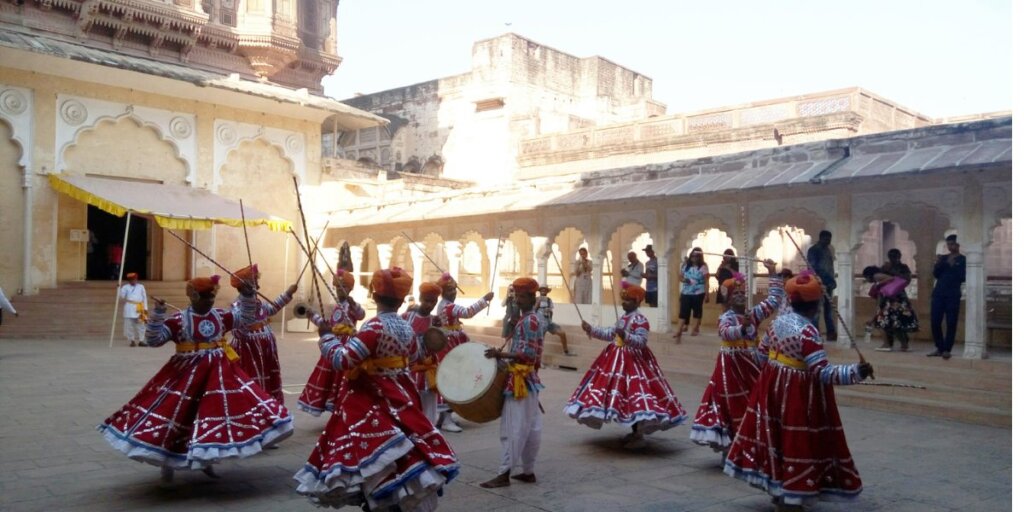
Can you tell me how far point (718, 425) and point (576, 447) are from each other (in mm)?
1465

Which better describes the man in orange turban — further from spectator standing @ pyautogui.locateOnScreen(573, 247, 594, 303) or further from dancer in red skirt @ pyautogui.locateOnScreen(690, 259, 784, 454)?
spectator standing @ pyautogui.locateOnScreen(573, 247, 594, 303)

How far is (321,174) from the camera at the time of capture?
75.8 ft

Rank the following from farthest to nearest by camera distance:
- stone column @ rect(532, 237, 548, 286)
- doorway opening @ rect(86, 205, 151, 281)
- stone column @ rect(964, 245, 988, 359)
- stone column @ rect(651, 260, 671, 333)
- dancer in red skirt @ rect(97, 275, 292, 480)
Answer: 1. doorway opening @ rect(86, 205, 151, 281)
2. stone column @ rect(532, 237, 548, 286)
3. stone column @ rect(651, 260, 671, 333)
4. stone column @ rect(964, 245, 988, 359)
5. dancer in red skirt @ rect(97, 275, 292, 480)

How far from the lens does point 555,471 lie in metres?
6.50

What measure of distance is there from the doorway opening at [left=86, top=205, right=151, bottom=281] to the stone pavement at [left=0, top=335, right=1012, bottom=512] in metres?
13.0

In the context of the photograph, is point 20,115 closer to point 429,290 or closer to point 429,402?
point 429,290

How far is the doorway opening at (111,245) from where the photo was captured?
21828mm

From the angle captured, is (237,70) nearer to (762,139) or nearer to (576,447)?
(762,139)

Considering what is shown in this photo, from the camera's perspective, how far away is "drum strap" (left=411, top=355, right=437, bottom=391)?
763cm

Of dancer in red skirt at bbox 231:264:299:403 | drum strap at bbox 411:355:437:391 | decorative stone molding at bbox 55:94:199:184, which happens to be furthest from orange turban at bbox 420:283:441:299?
decorative stone molding at bbox 55:94:199:184

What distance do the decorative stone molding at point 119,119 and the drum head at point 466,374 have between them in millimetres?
15837

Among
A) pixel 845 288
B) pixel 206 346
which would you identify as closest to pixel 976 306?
pixel 845 288

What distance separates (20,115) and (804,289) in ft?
58.8

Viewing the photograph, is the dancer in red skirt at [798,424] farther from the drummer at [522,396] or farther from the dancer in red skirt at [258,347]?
the dancer in red skirt at [258,347]
